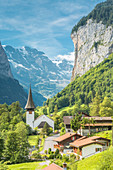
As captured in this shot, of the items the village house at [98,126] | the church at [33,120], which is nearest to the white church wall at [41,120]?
the church at [33,120]

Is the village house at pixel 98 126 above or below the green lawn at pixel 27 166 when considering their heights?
above

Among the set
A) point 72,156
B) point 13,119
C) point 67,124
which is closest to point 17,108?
point 13,119

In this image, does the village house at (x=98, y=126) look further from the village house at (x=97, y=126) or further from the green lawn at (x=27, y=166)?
the green lawn at (x=27, y=166)

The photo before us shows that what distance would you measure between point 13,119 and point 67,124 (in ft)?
76.3

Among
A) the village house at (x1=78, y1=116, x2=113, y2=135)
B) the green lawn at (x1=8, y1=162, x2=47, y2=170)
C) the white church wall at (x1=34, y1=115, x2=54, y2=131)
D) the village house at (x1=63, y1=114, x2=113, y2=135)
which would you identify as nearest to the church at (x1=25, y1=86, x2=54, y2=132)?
the white church wall at (x1=34, y1=115, x2=54, y2=131)

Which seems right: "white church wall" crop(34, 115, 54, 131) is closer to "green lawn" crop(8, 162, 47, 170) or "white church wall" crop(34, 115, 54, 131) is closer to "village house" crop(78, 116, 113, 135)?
"village house" crop(78, 116, 113, 135)

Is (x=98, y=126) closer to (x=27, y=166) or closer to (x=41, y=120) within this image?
(x=27, y=166)

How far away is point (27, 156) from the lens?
71812 millimetres

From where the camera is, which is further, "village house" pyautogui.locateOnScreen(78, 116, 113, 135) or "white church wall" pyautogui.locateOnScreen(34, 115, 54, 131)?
"white church wall" pyautogui.locateOnScreen(34, 115, 54, 131)

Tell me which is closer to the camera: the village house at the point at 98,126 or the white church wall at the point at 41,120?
the village house at the point at 98,126

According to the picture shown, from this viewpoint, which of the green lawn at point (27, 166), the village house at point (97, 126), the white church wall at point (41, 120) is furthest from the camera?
the white church wall at point (41, 120)

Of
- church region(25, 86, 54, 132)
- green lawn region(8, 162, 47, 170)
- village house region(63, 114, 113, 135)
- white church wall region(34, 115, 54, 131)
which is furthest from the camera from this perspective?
white church wall region(34, 115, 54, 131)

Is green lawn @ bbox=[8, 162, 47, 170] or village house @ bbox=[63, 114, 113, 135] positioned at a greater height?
village house @ bbox=[63, 114, 113, 135]

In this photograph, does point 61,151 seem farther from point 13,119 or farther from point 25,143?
point 13,119
